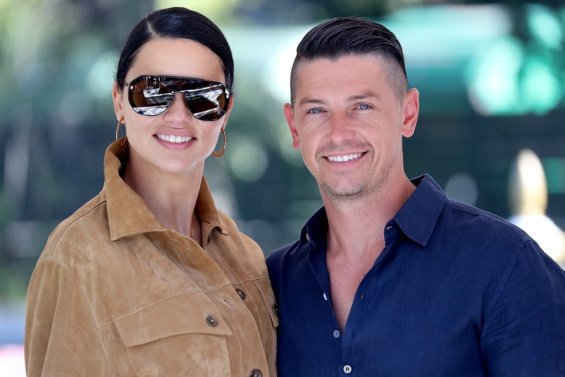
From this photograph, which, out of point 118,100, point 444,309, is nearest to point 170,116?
point 118,100

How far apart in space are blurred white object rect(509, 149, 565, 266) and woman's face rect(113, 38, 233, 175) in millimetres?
A: 3469

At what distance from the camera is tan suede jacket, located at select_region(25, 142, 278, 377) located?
7.59 ft

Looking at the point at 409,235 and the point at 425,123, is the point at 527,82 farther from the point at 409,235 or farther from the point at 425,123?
the point at 409,235

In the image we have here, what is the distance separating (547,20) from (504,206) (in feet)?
3.72

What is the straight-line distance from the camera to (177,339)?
2402mm

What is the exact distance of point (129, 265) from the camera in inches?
95.3

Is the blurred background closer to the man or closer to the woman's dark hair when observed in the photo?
the man

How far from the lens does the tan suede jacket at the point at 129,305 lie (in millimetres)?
2314

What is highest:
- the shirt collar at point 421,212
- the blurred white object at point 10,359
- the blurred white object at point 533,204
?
the shirt collar at point 421,212

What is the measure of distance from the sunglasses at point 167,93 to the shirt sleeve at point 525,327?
0.92 metres

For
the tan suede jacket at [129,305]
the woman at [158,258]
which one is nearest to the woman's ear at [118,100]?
the woman at [158,258]

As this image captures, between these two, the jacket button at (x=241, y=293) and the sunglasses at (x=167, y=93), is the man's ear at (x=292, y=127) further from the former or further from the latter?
the jacket button at (x=241, y=293)

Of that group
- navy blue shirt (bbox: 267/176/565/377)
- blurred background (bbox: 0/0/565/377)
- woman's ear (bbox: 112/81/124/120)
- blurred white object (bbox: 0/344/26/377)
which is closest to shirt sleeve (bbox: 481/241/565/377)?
navy blue shirt (bbox: 267/176/565/377)

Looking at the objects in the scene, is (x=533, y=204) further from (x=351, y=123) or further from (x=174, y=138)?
(x=174, y=138)
